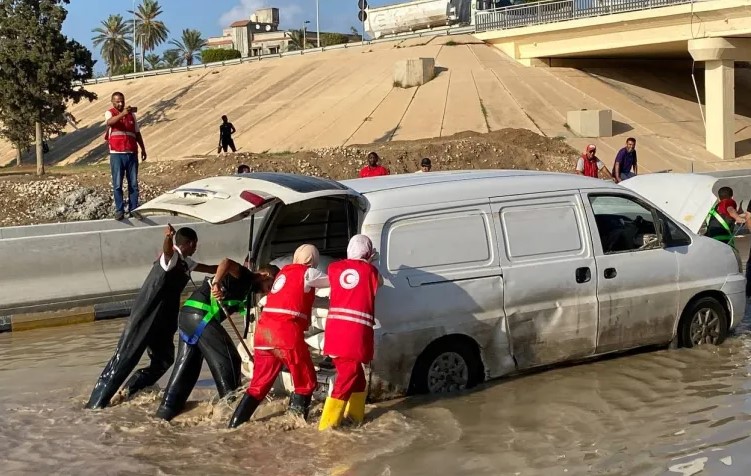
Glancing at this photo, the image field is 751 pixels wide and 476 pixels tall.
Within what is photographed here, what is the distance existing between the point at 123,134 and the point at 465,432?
873 centimetres

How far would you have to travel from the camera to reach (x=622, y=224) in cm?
872

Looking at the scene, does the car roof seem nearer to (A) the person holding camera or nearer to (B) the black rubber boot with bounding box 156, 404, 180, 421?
(B) the black rubber boot with bounding box 156, 404, 180, 421

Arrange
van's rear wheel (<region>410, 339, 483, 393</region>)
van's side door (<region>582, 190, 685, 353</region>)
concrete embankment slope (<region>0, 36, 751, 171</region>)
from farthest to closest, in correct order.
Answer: concrete embankment slope (<region>0, 36, 751, 171</region>) < van's side door (<region>582, 190, 685, 353</region>) < van's rear wheel (<region>410, 339, 483, 393</region>)

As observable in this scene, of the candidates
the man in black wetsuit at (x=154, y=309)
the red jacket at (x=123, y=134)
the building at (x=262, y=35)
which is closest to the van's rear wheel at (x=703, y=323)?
the man in black wetsuit at (x=154, y=309)

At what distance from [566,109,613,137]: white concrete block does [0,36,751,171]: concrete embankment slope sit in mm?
435

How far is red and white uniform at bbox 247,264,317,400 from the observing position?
22.5ft

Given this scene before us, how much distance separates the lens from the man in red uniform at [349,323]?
6.77 m

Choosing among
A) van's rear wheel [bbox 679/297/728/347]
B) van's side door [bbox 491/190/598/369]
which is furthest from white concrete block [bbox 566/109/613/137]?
van's side door [bbox 491/190/598/369]

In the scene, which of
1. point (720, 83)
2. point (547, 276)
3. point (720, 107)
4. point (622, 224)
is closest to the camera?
point (547, 276)

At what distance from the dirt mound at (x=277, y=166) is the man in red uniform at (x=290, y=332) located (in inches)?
413

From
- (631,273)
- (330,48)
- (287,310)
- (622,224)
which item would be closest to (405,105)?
(330,48)

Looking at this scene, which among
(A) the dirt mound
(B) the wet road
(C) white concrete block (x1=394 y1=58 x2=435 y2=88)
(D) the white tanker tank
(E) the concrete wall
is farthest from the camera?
(D) the white tanker tank

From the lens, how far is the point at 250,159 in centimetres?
2431

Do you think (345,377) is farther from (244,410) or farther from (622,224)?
(622,224)
